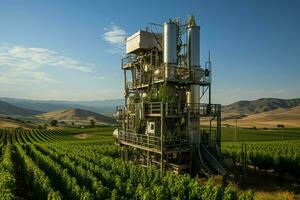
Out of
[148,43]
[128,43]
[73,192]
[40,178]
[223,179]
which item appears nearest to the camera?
[73,192]

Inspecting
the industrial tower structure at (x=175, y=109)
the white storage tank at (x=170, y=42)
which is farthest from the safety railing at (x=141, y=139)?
the white storage tank at (x=170, y=42)

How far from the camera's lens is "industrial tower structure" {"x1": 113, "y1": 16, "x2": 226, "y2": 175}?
81.9 feet

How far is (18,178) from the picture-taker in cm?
2625

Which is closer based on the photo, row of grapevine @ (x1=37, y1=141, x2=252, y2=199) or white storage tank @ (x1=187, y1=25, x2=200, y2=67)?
row of grapevine @ (x1=37, y1=141, x2=252, y2=199)

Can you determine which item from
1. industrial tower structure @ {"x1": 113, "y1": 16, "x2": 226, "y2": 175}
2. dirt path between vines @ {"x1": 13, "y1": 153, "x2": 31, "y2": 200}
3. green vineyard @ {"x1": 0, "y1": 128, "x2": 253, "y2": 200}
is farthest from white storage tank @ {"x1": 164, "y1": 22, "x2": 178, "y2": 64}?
dirt path between vines @ {"x1": 13, "y1": 153, "x2": 31, "y2": 200}

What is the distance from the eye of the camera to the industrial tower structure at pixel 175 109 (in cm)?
2497

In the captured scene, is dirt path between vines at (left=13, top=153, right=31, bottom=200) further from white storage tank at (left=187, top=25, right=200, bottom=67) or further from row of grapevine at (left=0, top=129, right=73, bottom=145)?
row of grapevine at (left=0, top=129, right=73, bottom=145)

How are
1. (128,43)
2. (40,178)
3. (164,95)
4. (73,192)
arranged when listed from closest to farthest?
(73,192) < (40,178) < (164,95) < (128,43)

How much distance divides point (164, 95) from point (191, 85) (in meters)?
3.08

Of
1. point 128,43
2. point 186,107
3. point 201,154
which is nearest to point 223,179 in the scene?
point 201,154

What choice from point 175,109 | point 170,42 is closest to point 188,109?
point 175,109

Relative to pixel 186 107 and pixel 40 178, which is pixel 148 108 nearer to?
pixel 186 107

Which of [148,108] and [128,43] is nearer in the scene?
[148,108]

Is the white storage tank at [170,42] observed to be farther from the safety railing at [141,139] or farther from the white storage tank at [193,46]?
the safety railing at [141,139]
